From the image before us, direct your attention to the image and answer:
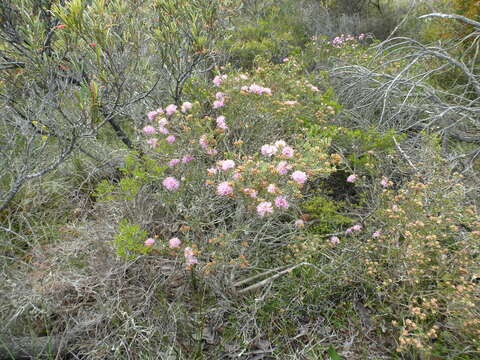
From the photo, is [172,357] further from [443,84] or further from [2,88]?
[443,84]

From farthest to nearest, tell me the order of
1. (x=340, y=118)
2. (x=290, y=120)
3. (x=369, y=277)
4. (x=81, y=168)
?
(x=340, y=118) < (x=81, y=168) < (x=290, y=120) < (x=369, y=277)

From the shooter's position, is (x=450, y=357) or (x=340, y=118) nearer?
(x=450, y=357)

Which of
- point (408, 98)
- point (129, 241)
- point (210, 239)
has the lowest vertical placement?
point (408, 98)

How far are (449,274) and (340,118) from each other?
1.94m

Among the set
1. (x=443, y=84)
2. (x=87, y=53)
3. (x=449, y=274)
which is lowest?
(x=443, y=84)

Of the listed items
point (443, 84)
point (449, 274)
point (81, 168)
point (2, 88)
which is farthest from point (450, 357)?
point (443, 84)

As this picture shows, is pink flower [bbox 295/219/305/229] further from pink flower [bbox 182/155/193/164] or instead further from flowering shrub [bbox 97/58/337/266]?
pink flower [bbox 182/155/193/164]

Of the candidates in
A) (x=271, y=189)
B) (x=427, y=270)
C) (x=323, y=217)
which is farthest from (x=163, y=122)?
(x=427, y=270)

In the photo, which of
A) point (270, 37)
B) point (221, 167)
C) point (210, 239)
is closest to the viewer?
point (210, 239)

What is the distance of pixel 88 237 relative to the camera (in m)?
2.30

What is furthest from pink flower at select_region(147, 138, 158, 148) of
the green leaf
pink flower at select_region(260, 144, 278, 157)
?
the green leaf

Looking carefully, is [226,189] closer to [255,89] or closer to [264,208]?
[264,208]

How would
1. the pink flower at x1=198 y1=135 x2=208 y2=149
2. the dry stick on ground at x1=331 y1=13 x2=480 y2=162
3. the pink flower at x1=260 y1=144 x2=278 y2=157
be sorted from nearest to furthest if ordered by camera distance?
the pink flower at x1=260 y1=144 x2=278 y2=157 → the pink flower at x1=198 y1=135 x2=208 y2=149 → the dry stick on ground at x1=331 y1=13 x2=480 y2=162

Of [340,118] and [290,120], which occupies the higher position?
[290,120]
